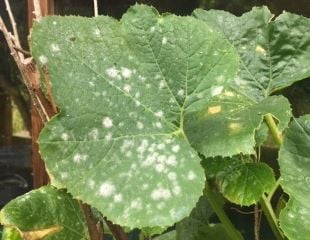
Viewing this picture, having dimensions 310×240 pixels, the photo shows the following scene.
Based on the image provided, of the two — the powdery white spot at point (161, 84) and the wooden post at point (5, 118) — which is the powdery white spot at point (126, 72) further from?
the wooden post at point (5, 118)

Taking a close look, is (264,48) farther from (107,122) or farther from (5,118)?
(5,118)

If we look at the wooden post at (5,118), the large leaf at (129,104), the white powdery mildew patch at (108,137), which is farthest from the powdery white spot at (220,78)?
the wooden post at (5,118)

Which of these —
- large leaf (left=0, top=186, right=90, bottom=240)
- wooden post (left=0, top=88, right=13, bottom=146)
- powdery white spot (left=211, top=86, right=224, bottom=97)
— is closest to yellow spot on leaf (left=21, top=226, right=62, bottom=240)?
large leaf (left=0, top=186, right=90, bottom=240)

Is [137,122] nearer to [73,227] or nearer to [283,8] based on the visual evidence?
[73,227]

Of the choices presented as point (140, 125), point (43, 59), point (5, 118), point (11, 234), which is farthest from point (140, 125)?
point (5, 118)

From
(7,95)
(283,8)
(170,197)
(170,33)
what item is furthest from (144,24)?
(7,95)

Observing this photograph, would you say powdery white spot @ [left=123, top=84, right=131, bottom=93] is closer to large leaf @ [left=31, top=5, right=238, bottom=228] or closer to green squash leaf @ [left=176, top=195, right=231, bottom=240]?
large leaf @ [left=31, top=5, right=238, bottom=228]
